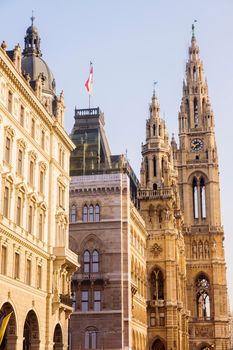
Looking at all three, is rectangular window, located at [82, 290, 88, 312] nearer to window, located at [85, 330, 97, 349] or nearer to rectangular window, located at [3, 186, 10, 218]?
window, located at [85, 330, 97, 349]

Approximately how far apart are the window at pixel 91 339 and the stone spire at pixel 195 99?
69.5 meters

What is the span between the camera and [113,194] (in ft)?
250

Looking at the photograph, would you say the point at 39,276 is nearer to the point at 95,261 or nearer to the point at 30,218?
the point at 30,218

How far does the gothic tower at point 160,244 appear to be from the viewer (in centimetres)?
9175

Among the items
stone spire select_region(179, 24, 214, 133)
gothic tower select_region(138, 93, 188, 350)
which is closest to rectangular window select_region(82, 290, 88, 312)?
gothic tower select_region(138, 93, 188, 350)

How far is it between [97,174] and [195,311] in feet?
172

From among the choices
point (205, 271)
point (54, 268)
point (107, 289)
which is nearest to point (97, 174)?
point (107, 289)

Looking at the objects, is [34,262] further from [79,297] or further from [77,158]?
[77,158]

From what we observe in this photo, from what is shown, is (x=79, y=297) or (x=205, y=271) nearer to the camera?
(x=79, y=297)

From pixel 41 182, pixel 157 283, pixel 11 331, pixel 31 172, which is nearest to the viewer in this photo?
pixel 11 331

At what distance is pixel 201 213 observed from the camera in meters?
130

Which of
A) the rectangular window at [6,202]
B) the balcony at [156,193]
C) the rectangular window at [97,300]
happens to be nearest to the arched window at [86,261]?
the rectangular window at [97,300]

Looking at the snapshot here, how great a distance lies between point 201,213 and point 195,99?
25.7 m

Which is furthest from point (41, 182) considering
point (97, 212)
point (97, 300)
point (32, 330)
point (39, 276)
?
point (97, 300)
